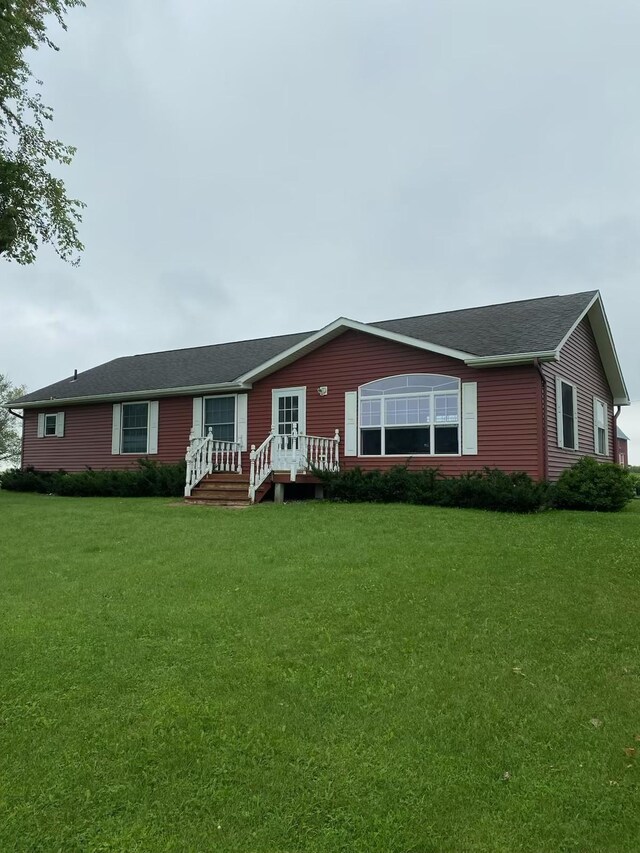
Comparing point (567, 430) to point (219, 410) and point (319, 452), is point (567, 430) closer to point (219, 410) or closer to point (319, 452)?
point (319, 452)

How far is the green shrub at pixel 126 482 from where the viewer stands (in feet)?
48.2

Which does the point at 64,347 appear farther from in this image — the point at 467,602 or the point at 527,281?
the point at 467,602

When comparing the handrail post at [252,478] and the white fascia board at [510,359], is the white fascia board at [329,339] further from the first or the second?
the handrail post at [252,478]

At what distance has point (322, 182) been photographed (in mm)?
20453

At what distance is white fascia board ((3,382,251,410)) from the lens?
1543 cm

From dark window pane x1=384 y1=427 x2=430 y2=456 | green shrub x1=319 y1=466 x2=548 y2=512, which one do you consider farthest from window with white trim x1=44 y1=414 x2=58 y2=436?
dark window pane x1=384 y1=427 x2=430 y2=456

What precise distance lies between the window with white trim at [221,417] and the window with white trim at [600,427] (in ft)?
31.3

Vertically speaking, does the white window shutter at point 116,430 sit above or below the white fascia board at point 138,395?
below

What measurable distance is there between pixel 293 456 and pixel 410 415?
9.00 feet

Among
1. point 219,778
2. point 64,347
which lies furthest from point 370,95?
point 64,347

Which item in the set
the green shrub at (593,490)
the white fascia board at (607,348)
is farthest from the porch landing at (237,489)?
the white fascia board at (607,348)

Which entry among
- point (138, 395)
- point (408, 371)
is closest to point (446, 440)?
point (408, 371)

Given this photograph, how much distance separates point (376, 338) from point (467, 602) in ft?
30.0

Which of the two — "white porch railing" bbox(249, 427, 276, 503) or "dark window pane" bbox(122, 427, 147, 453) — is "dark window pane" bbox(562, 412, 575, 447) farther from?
"dark window pane" bbox(122, 427, 147, 453)
